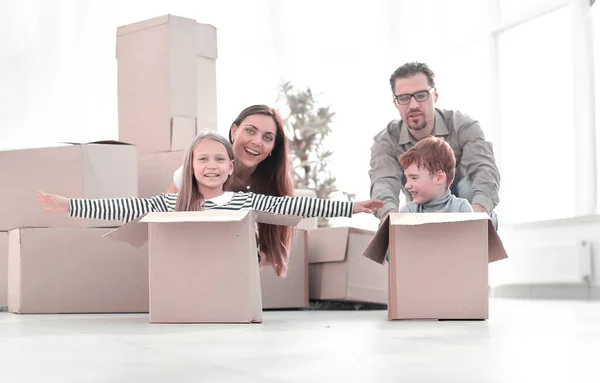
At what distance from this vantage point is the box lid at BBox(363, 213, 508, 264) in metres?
1.72

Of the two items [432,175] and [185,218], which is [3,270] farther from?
[432,175]

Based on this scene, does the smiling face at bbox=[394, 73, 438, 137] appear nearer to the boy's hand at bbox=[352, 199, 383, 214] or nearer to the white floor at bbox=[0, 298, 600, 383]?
the boy's hand at bbox=[352, 199, 383, 214]

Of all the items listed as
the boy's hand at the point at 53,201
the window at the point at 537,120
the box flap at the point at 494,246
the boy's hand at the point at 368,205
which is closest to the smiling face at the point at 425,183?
the boy's hand at the point at 368,205

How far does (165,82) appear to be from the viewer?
2.67 meters

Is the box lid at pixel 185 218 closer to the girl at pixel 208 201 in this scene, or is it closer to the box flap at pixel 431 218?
the girl at pixel 208 201

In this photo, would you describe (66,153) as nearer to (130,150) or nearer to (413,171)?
(130,150)

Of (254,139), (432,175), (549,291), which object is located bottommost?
(549,291)

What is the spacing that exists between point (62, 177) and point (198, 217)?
888 millimetres

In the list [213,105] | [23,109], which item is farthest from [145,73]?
[23,109]

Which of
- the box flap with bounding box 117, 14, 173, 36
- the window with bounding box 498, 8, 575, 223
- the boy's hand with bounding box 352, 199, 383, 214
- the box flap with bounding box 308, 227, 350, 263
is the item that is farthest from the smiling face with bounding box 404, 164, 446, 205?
the window with bounding box 498, 8, 575, 223

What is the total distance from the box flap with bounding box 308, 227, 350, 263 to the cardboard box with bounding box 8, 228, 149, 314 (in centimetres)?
58

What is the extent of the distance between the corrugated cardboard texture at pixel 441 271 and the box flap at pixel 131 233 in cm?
56

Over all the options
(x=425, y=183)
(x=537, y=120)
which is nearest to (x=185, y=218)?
(x=425, y=183)

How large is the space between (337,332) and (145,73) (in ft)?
5.06
